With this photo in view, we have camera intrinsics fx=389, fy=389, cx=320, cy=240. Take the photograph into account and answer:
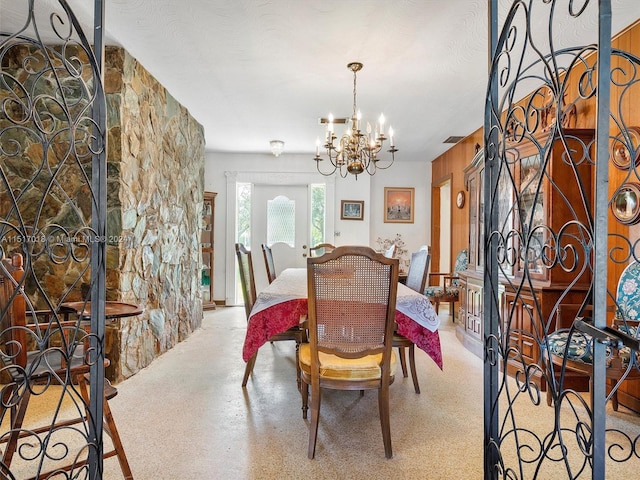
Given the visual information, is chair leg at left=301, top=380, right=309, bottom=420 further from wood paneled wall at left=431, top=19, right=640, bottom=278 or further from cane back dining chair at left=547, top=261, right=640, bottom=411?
wood paneled wall at left=431, top=19, right=640, bottom=278

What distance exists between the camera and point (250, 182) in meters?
6.02

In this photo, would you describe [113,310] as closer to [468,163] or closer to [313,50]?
[313,50]

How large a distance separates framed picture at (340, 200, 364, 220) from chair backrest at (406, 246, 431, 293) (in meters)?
3.04

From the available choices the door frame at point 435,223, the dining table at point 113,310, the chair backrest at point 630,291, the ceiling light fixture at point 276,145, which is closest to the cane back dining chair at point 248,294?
the dining table at point 113,310

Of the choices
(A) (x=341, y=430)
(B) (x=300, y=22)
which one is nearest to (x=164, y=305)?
(A) (x=341, y=430)

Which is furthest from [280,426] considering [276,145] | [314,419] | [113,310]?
[276,145]

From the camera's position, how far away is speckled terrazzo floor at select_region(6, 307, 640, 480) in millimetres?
1798

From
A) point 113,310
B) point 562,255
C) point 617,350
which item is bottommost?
point 617,350

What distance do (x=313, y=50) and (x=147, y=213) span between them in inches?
72.1

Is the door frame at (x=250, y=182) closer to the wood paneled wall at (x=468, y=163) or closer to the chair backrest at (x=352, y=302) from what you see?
the wood paneled wall at (x=468, y=163)

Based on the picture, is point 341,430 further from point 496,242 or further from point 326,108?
point 326,108

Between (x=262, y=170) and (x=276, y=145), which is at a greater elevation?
(x=276, y=145)

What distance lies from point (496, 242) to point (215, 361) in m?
2.65

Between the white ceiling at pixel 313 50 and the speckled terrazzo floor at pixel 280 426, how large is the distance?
7.72 feet
